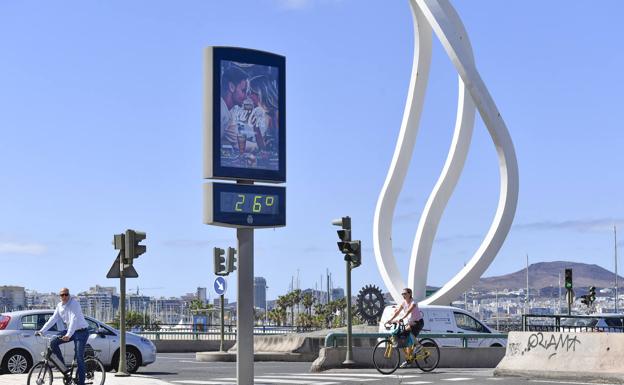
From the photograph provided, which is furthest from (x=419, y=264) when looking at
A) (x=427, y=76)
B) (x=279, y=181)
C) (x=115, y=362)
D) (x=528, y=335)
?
(x=279, y=181)

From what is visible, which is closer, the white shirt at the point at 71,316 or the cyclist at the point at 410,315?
the white shirt at the point at 71,316

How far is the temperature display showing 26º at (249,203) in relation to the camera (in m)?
16.8

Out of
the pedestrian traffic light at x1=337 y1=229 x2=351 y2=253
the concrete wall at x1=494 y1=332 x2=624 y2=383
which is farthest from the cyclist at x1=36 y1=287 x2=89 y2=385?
the pedestrian traffic light at x1=337 y1=229 x2=351 y2=253

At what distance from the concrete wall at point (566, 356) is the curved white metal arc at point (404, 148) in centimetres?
2462

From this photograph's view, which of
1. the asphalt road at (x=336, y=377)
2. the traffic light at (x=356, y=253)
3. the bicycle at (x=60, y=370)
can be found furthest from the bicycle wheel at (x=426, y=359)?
the bicycle at (x=60, y=370)

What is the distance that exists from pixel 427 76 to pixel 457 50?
4057 mm

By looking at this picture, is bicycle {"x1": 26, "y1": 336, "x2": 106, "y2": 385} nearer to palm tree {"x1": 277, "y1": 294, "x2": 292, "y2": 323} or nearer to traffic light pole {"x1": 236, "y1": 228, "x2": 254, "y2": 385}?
traffic light pole {"x1": 236, "y1": 228, "x2": 254, "y2": 385}

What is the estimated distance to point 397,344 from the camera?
74.5ft

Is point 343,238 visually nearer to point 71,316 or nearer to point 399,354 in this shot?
point 399,354

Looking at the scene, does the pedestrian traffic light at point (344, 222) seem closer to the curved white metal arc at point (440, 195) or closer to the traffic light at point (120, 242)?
the traffic light at point (120, 242)

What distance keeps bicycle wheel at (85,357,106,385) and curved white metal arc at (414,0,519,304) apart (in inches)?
1004

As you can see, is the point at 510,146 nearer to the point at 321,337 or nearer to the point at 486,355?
the point at 321,337

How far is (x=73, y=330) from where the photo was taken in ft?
57.9

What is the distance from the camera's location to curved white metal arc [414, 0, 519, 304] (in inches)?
1663
